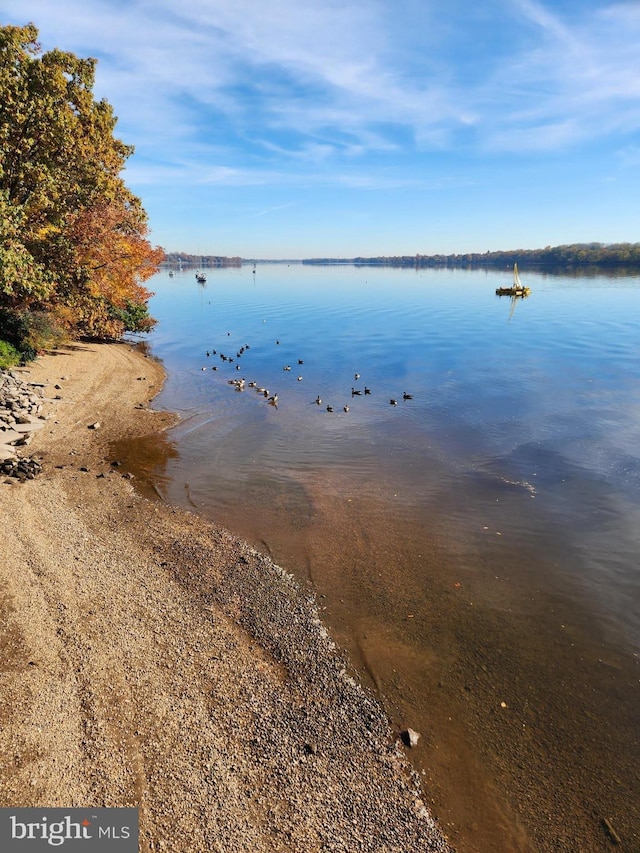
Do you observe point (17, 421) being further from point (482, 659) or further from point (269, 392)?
point (482, 659)

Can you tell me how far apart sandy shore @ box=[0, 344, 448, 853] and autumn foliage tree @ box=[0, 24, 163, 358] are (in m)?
14.2

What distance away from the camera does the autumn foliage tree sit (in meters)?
20.3

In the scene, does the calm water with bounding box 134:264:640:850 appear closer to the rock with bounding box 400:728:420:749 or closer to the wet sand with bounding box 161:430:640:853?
the wet sand with bounding box 161:430:640:853

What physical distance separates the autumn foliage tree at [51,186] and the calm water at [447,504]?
10.2 m

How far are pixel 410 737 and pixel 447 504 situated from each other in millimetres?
10622

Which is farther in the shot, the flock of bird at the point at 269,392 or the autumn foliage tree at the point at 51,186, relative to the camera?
the flock of bird at the point at 269,392

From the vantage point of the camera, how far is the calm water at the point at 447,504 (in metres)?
11.2

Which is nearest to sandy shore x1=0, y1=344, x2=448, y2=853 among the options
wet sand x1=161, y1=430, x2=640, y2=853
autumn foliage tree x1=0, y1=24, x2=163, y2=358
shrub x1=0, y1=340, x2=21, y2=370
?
wet sand x1=161, y1=430, x2=640, y2=853

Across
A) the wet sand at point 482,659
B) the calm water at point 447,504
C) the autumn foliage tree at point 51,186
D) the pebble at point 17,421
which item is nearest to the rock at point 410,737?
the wet sand at point 482,659

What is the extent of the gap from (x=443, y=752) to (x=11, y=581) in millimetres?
11721

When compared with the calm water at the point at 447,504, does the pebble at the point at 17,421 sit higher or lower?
higher

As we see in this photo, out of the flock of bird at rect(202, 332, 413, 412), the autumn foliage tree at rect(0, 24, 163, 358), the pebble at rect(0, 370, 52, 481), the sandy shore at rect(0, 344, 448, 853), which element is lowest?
the sandy shore at rect(0, 344, 448, 853)

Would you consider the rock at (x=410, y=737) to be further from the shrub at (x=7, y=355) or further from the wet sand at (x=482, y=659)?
the shrub at (x=7, y=355)

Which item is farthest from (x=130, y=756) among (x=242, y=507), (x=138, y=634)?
(x=242, y=507)
